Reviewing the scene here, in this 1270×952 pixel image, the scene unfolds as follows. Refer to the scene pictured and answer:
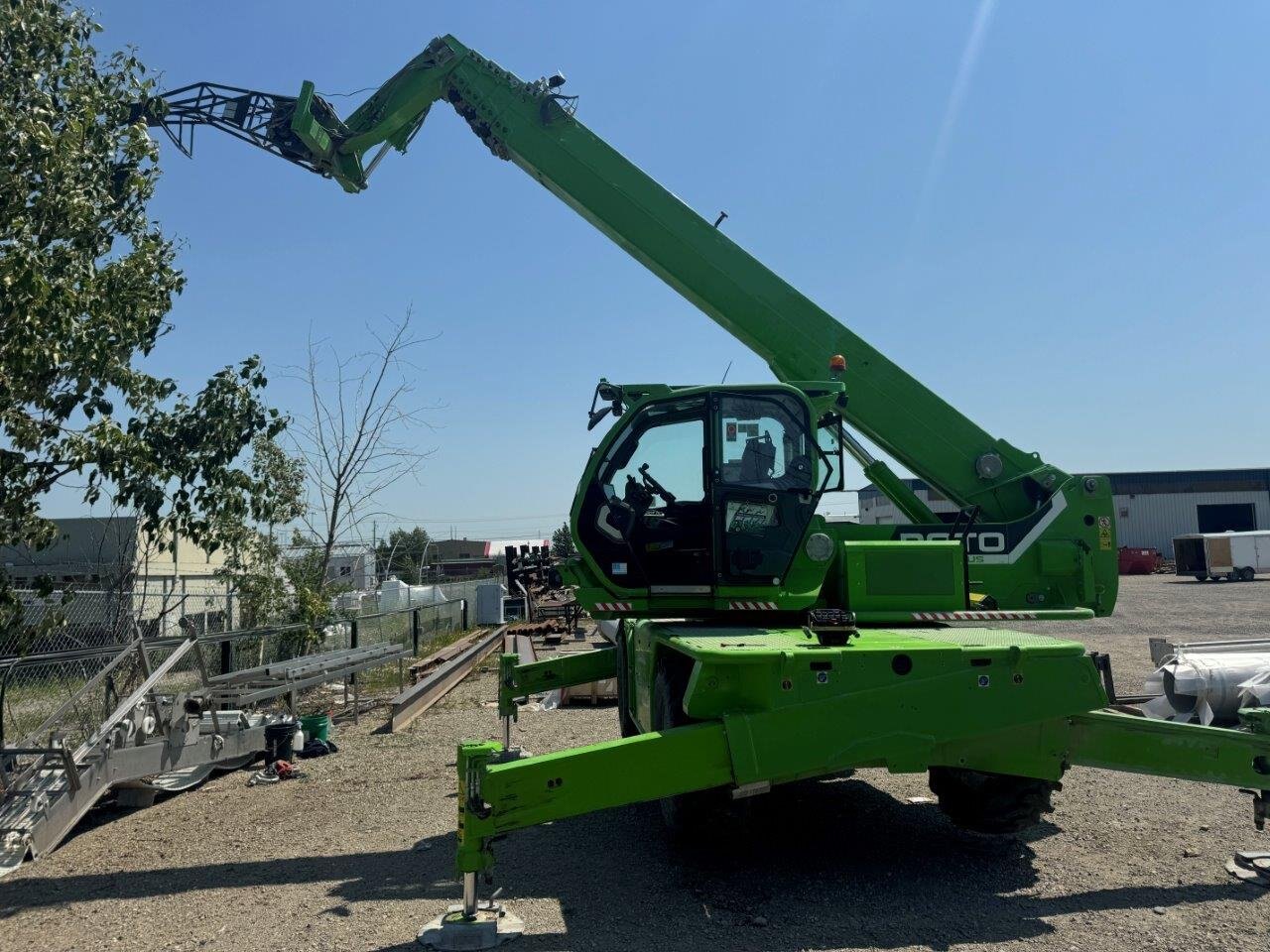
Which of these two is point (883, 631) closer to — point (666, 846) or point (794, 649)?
point (794, 649)

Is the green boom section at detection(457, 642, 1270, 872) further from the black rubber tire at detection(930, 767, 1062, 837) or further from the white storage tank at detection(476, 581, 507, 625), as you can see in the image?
the white storage tank at detection(476, 581, 507, 625)

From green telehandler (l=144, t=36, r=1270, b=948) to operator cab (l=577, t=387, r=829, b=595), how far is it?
0.01 metres

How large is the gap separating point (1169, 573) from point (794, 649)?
176 feet

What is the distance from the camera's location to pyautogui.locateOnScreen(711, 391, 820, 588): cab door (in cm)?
616

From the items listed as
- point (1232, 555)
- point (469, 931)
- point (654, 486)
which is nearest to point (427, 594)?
point (654, 486)

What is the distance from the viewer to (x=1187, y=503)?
5653 centimetres

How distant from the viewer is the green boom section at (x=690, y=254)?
25.5ft

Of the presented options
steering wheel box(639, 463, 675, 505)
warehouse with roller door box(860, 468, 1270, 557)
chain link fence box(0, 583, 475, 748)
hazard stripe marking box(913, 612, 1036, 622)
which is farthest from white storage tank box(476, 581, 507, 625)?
warehouse with roller door box(860, 468, 1270, 557)

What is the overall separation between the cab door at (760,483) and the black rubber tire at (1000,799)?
5.54ft

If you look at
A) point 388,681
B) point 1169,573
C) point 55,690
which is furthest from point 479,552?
point 55,690

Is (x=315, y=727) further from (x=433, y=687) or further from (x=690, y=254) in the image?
(x=690, y=254)

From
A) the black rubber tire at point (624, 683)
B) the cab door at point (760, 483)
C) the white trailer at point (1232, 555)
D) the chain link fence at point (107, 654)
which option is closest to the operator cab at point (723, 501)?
the cab door at point (760, 483)

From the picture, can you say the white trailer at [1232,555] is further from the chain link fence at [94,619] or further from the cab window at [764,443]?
the cab window at [764,443]

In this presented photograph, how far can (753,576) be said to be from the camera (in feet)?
20.2
